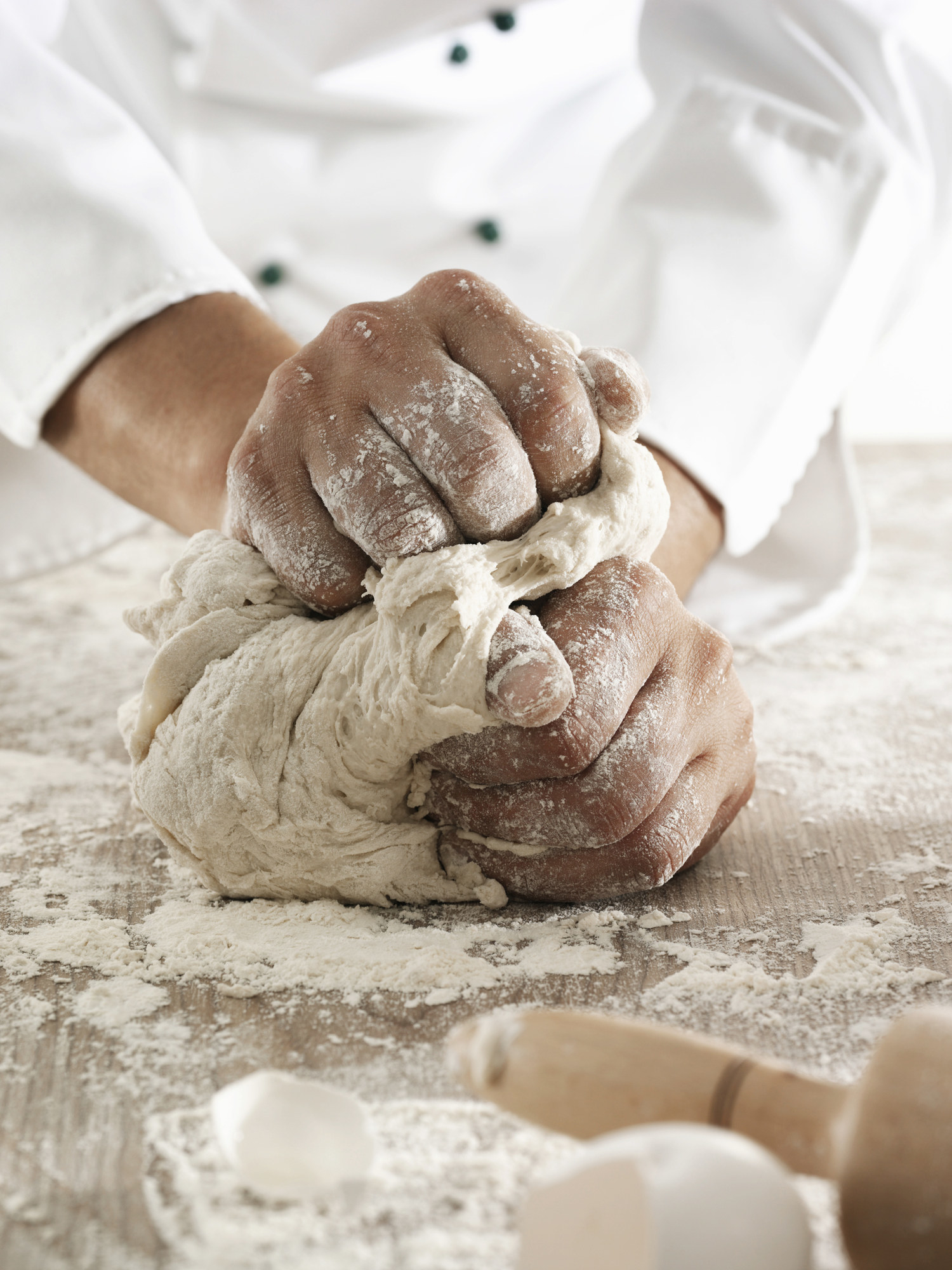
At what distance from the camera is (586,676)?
840mm

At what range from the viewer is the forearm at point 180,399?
114 centimetres

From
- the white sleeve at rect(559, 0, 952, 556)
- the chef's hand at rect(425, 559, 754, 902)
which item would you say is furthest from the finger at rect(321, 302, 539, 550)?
the white sleeve at rect(559, 0, 952, 556)

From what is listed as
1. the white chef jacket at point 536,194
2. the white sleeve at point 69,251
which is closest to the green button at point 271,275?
the white chef jacket at point 536,194

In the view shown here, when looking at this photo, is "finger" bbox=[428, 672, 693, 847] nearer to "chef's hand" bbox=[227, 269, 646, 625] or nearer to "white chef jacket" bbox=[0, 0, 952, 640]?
"chef's hand" bbox=[227, 269, 646, 625]

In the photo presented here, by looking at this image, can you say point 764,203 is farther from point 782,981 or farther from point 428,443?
point 782,981

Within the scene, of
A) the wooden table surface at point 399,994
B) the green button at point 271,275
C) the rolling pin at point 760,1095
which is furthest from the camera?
the green button at point 271,275

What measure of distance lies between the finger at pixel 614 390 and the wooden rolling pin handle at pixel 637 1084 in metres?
0.49

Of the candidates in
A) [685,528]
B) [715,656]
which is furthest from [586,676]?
[685,528]

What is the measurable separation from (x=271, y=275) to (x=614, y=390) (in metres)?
0.87

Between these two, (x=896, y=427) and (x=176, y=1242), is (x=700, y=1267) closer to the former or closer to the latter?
(x=176, y=1242)

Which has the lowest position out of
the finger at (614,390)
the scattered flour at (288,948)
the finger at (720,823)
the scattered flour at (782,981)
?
the finger at (720,823)

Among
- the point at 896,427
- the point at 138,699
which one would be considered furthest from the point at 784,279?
the point at 896,427

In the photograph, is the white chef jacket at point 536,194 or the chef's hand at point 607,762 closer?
the chef's hand at point 607,762

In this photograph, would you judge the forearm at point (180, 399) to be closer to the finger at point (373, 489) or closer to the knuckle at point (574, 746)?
the finger at point (373, 489)
